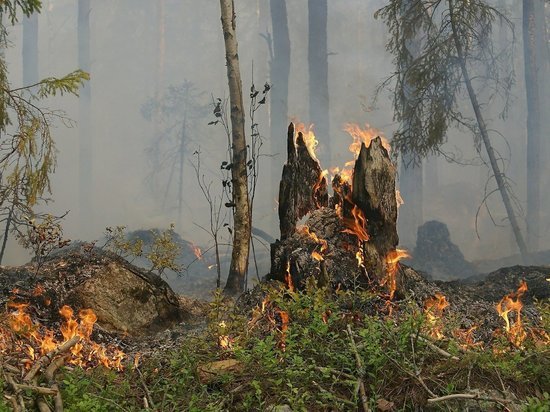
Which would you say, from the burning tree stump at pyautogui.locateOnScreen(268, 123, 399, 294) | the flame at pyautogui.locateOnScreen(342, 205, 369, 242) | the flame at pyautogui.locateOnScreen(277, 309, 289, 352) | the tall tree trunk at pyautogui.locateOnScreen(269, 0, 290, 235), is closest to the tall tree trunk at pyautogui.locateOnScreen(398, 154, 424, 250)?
the tall tree trunk at pyautogui.locateOnScreen(269, 0, 290, 235)

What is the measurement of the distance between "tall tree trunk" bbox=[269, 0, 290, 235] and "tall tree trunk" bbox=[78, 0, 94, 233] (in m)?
12.9

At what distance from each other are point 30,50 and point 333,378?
3920cm

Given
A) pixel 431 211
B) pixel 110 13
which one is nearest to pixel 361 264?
pixel 431 211

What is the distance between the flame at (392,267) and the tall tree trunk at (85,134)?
30.8m

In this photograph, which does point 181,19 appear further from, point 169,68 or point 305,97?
point 305,97

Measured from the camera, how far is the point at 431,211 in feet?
106

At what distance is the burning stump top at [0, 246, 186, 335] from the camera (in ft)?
22.6

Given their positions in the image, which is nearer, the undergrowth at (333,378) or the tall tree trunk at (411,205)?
the undergrowth at (333,378)

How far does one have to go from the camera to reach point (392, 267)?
21.7 feet

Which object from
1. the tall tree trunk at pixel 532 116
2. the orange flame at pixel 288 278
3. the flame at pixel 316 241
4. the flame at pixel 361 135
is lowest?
the orange flame at pixel 288 278

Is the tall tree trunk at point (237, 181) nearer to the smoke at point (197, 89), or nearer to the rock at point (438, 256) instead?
the rock at point (438, 256)

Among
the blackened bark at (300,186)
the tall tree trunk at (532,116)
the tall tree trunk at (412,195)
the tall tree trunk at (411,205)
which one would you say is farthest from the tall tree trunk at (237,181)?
the tall tree trunk at (532,116)

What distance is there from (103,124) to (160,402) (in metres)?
38.0

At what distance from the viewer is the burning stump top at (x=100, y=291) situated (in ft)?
22.6
